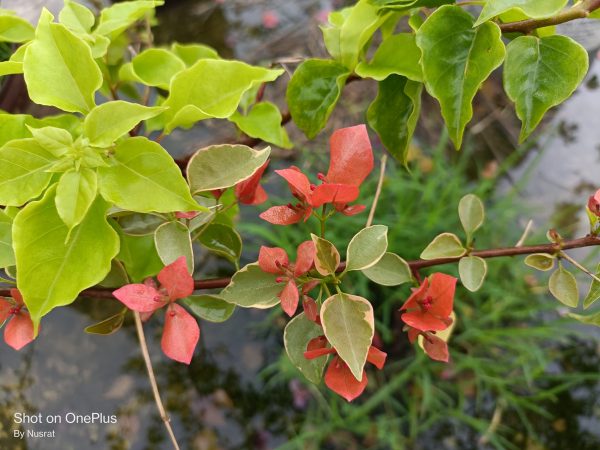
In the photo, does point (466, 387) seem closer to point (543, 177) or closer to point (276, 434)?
point (276, 434)

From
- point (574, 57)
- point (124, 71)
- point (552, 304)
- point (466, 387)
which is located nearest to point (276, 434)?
point (466, 387)

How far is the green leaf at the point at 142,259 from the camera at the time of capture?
461mm

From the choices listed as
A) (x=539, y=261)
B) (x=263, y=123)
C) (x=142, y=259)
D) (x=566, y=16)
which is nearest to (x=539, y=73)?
(x=566, y=16)

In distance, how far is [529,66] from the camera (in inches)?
14.5

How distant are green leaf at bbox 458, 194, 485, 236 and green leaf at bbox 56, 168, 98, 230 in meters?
0.30

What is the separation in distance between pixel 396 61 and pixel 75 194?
0.27 m

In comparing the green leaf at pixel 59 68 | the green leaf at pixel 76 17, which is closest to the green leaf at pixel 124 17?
the green leaf at pixel 76 17

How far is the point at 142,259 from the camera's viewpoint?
1.53ft

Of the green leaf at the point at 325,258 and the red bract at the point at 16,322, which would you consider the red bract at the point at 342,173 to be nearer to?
the green leaf at the point at 325,258

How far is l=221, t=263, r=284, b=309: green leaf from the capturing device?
0.38m

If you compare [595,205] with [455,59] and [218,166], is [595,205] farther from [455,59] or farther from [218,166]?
[218,166]

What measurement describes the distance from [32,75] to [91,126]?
0.18ft

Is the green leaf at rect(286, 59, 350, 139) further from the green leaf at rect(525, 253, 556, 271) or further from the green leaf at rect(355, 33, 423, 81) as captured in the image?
the green leaf at rect(525, 253, 556, 271)

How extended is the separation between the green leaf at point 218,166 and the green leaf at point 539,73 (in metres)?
0.19
